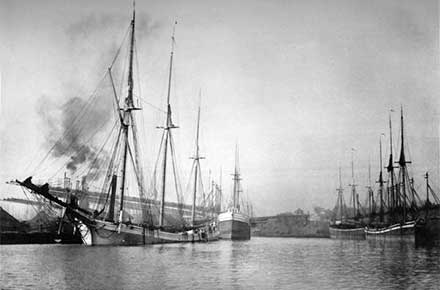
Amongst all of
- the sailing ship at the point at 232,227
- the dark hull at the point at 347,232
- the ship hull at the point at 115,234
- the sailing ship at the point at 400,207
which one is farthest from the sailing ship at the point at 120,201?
the dark hull at the point at 347,232

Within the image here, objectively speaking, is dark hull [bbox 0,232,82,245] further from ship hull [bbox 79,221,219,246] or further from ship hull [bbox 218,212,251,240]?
ship hull [bbox 218,212,251,240]

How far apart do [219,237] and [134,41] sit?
82.6 feet

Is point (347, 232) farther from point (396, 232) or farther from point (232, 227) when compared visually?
point (396, 232)

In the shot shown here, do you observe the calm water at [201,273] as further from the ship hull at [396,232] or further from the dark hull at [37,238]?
the ship hull at [396,232]

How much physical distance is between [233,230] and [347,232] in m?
10.9

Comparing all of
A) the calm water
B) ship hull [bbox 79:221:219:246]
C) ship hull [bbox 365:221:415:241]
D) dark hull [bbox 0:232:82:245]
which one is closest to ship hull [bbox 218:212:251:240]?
ship hull [bbox 365:221:415:241]

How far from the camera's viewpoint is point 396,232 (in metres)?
28.1

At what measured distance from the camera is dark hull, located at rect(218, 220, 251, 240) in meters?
36.8

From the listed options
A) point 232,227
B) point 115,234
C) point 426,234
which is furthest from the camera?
point 232,227

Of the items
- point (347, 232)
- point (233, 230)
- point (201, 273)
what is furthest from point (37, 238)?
point (347, 232)

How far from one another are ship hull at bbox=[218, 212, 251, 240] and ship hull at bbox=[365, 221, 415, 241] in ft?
28.1

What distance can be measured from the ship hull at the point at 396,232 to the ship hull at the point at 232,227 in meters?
8.56

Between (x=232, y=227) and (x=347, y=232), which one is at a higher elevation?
(x=232, y=227)

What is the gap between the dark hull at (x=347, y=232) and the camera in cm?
4028
